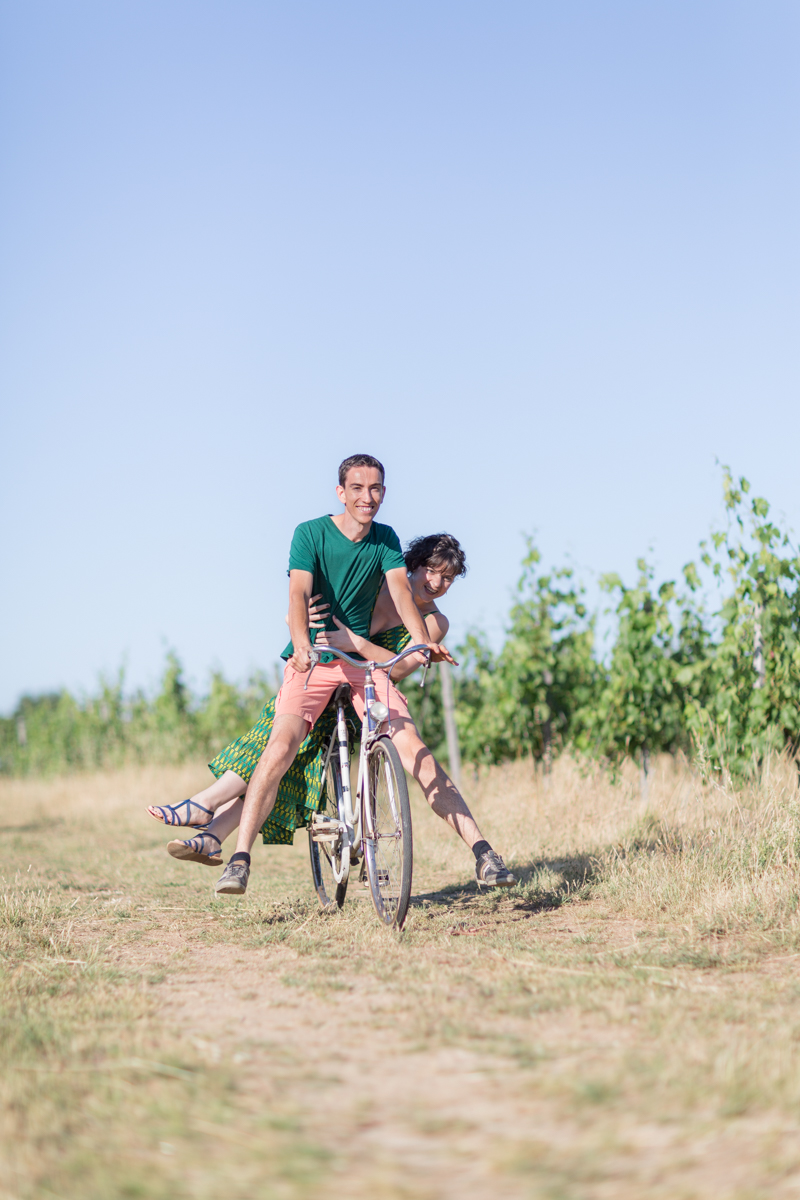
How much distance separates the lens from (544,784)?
8.62 meters

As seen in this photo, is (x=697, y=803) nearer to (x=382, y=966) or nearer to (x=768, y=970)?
(x=768, y=970)

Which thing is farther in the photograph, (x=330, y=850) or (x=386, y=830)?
(x=330, y=850)

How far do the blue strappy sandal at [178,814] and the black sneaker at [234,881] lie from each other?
0.43m

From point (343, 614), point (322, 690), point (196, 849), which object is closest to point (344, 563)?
point (343, 614)

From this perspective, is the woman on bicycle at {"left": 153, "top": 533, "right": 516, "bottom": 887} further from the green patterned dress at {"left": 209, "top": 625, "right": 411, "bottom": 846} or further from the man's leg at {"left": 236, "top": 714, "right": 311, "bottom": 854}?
the man's leg at {"left": 236, "top": 714, "right": 311, "bottom": 854}

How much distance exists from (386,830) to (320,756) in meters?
0.73

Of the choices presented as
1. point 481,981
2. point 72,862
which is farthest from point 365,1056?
point 72,862

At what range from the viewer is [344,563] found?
4.48 metres

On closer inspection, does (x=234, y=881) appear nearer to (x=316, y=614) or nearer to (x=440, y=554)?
(x=316, y=614)

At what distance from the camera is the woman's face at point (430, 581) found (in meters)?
4.79

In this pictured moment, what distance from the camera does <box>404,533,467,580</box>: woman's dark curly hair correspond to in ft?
15.7

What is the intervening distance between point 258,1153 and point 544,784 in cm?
701

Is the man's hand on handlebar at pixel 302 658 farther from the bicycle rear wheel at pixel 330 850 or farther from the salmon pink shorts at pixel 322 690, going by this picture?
the bicycle rear wheel at pixel 330 850

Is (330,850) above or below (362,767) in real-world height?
below
